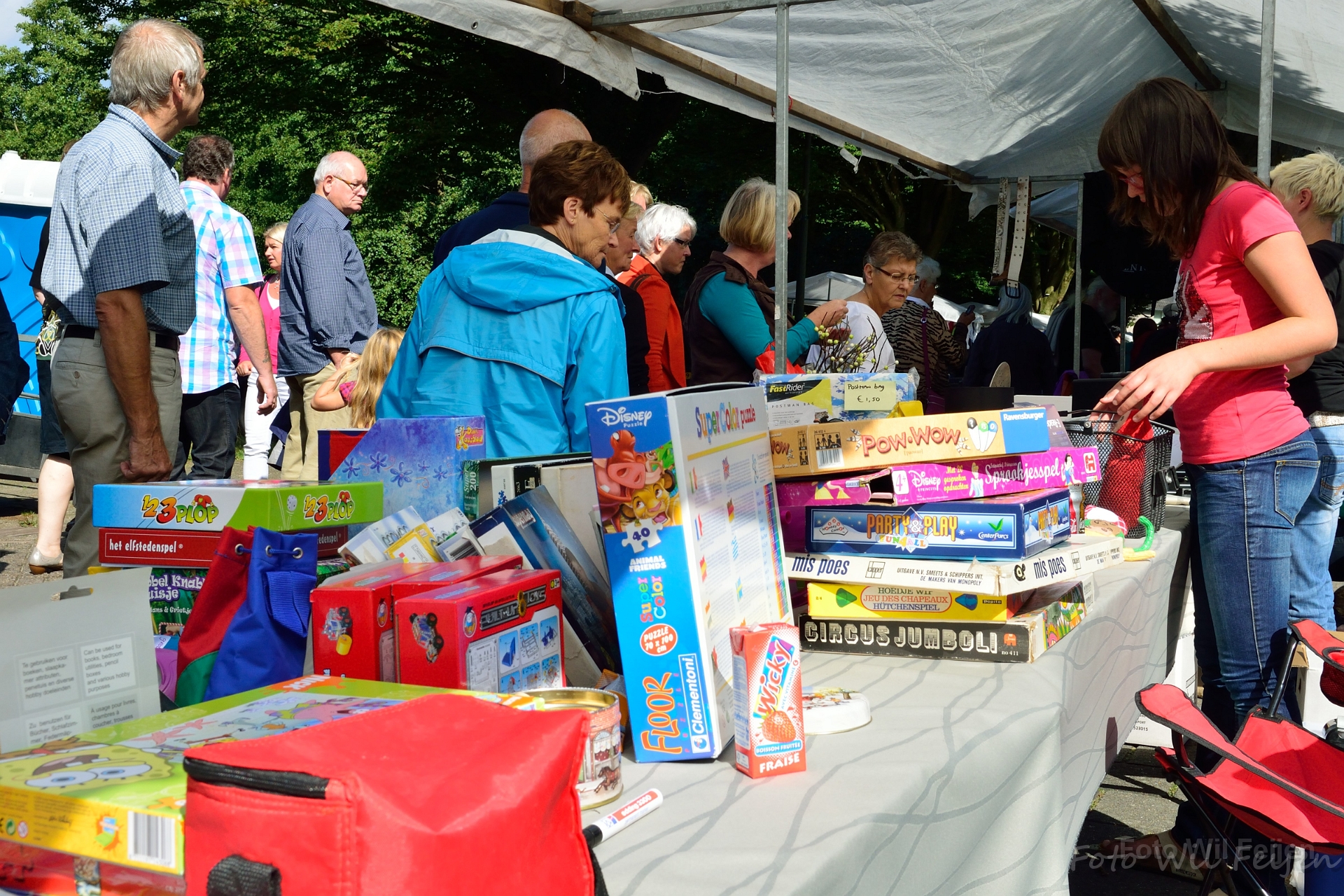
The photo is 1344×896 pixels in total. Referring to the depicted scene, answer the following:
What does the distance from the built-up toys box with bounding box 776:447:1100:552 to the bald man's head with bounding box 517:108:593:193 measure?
5.45 feet

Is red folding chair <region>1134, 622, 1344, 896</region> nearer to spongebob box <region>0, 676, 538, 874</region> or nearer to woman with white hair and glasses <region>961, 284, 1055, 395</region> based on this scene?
spongebob box <region>0, 676, 538, 874</region>

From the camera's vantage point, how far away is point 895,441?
1725 mm

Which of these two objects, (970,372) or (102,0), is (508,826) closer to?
(970,372)

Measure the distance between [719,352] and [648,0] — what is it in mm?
1232

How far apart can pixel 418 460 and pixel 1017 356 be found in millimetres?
5011

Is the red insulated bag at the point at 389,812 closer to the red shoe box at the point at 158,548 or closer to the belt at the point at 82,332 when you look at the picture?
the red shoe box at the point at 158,548

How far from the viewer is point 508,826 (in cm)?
69

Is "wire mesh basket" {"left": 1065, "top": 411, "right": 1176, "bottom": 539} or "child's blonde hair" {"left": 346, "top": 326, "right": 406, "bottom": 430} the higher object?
"child's blonde hair" {"left": 346, "top": 326, "right": 406, "bottom": 430}

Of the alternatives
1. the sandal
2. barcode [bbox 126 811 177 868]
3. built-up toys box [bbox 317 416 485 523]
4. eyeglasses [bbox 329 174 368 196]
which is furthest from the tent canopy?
the sandal

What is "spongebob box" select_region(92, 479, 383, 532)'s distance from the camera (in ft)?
4.66

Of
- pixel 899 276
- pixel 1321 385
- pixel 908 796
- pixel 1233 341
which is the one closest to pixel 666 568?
pixel 908 796

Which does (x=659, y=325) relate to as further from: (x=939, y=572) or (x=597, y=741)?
(x=597, y=741)

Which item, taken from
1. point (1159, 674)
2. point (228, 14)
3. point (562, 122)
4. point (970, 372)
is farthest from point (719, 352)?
point (228, 14)

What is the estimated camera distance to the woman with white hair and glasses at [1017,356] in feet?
19.7
